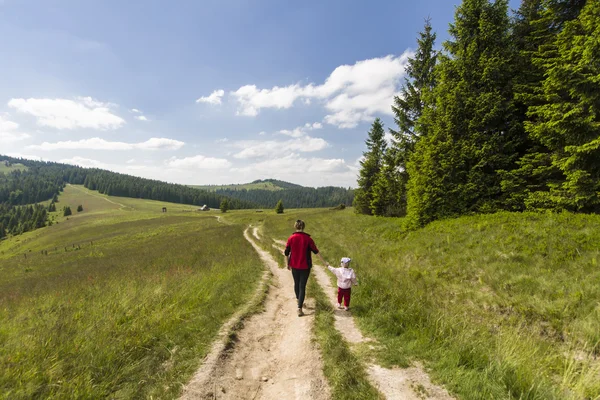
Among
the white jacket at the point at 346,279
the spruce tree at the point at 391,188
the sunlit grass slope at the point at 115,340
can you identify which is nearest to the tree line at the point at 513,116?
the spruce tree at the point at 391,188

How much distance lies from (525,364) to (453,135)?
50.4 ft

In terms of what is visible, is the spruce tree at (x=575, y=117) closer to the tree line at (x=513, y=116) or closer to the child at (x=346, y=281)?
the tree line at (x=513, y=116)

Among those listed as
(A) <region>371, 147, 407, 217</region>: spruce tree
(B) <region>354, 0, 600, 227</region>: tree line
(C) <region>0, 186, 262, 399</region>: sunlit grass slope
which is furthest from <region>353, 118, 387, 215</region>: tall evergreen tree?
(C) <region>0, 186, 262, 399</region>: sunlit grass slope

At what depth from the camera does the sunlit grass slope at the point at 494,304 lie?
175 inches

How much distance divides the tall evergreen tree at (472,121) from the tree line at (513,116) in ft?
0.19

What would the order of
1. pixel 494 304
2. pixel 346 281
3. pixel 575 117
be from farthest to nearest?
1. pixel 575 117
2. pixel 494 304
3. pixel 346 281

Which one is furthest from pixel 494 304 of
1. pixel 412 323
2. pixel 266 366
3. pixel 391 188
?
pixel 391 188

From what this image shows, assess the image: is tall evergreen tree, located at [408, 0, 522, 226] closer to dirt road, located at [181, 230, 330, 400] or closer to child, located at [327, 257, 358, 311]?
child, located at [327, 257, 358, 311]

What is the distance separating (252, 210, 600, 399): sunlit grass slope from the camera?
4.45 meters

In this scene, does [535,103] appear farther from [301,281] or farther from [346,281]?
[301,281]

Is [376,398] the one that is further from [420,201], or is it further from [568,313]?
[420,201]

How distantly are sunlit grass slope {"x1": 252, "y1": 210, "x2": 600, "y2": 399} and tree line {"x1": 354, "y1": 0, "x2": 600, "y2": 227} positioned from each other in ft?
5.91

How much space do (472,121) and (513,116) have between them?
231cm

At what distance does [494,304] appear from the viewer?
29.1ft
